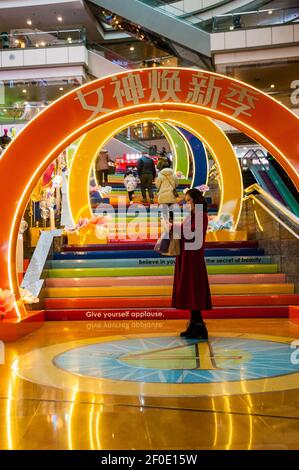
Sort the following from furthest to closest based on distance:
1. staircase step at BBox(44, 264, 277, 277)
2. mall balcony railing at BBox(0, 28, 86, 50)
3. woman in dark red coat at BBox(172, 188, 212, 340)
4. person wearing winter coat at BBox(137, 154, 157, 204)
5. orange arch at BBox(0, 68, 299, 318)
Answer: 1. mall balcony railing at BBox(0, 28, 86, 50)
2. person wearing winter coat at BBox(137, 154, 157, 204)
3. staircase step at BBox(44, 264, 277, 277)
4. orange arch at BBox(0, 68, 299, 318)
5. woman in dark red coat at BBox(172, 188, 212, 340)

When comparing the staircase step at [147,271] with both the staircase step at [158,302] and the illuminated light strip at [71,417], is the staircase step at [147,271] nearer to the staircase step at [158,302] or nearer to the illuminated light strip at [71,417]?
the staircase step at [158,302]

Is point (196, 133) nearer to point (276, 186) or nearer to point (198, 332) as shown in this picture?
point (276, 186)

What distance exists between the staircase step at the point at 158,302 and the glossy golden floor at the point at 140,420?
3.50 metres

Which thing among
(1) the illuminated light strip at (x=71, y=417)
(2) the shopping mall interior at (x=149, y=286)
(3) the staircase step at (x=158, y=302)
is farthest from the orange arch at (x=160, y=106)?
(1) the illuminated light strip at (x=71, y=417)

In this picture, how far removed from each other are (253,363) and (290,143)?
3.26 metres

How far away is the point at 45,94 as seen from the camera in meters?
23.0

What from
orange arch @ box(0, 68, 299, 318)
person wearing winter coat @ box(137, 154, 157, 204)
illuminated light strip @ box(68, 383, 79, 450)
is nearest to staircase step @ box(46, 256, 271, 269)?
orange arch @ box(0, 68, 299, 318)

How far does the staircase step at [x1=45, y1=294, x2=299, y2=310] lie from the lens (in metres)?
7.53

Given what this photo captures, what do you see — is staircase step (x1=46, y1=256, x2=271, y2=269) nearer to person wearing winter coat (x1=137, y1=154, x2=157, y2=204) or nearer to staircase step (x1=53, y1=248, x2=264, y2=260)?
staircase step (x1=53, y1=248, x2=264, y2=260)

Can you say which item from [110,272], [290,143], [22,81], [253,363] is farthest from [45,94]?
[253,363]

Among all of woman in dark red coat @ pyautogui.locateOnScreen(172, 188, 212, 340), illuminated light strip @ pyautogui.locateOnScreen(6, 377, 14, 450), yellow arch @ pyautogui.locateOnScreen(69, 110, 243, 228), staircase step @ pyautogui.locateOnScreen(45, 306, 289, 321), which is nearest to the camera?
illuminated light strip @ pyautogui.locateOnScreen(6, 377, 14, 450)

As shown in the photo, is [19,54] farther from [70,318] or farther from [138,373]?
[138,373]

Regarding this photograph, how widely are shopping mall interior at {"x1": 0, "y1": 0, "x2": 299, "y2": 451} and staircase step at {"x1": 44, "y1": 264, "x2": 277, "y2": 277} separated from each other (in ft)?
0.08

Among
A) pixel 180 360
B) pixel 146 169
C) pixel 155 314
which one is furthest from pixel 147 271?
pixel 146 169
